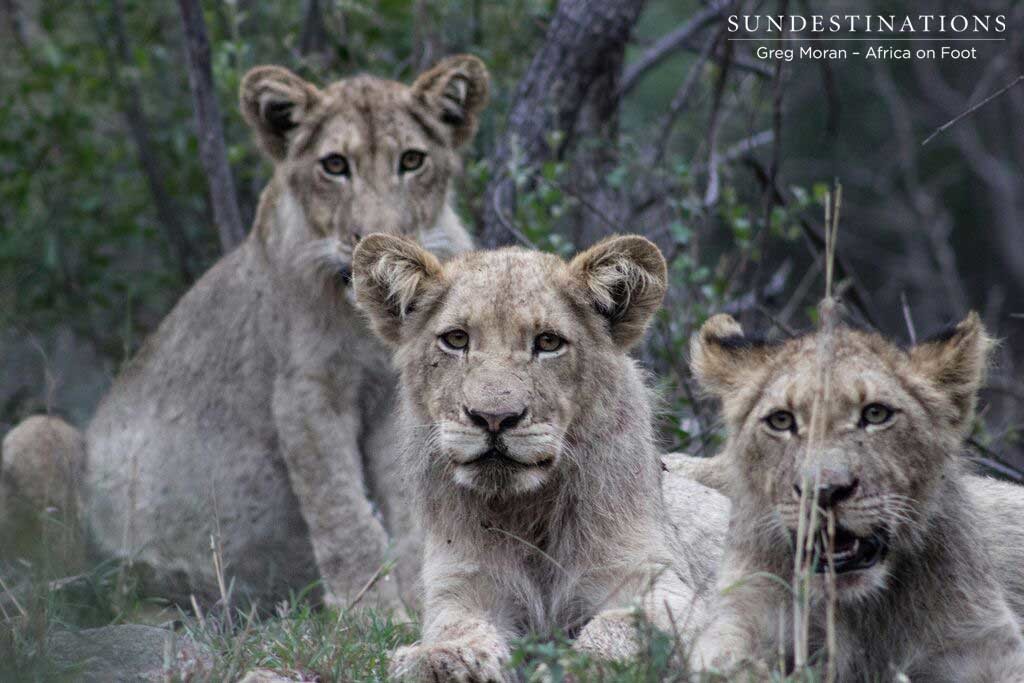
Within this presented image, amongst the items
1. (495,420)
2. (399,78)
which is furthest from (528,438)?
(399,78)

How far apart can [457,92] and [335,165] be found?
682 millimetres

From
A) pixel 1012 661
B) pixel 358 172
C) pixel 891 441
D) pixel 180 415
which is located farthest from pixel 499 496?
pixel 180 415

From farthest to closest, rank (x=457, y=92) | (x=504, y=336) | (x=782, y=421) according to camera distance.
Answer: (x=457, y=92) → (x=504, y=336) → (x=782, y=421)

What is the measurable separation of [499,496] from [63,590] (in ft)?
6.10

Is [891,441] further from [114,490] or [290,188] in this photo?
[114,490]

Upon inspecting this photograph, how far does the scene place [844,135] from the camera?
17.9 metres

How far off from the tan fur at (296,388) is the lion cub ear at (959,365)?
2.59m

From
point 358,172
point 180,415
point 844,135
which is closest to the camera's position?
point 358,172

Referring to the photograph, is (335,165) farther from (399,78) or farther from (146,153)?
(146,153)

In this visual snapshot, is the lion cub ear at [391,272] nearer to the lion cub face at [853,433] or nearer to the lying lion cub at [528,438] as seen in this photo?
the lying lion cub at [528,438]

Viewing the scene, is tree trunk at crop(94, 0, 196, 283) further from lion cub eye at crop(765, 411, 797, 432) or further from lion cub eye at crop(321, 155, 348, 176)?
lion cub eye at crop(765, 411, 797, 432)

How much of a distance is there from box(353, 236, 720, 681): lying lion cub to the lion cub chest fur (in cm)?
155

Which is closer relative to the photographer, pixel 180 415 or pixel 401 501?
pixel 401 501

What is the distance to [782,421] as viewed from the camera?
4.29m
